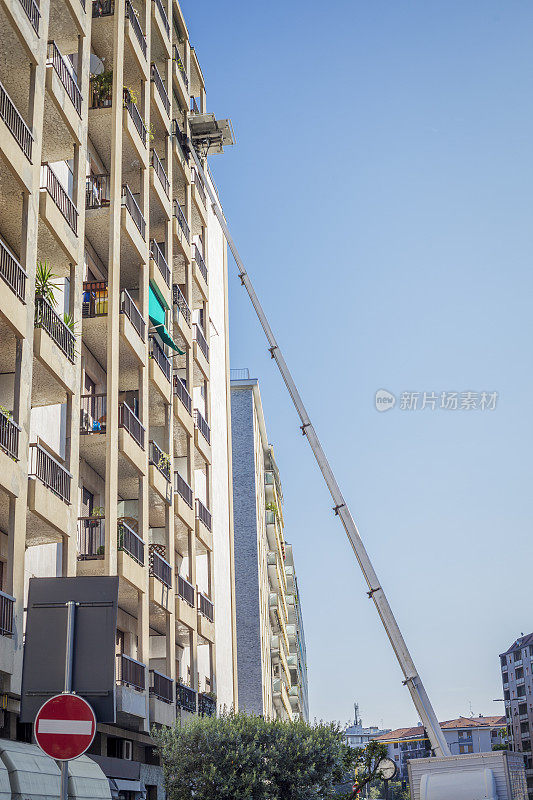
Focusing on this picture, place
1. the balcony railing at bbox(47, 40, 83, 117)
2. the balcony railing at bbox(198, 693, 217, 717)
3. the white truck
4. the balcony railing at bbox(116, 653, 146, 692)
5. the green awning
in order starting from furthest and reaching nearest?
1. the balcony railing at bbox(198, 693, 217, 717)
2. the green awning
3. the balcony railing at bbox(116, 653, 146, 692)
4. the balcony railing at bbox(47, 40, 83, 117)
5. the white truck

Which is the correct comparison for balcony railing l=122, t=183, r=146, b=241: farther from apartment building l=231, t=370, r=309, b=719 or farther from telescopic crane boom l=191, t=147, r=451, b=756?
apartment building l=231, t=370, r=309, b=719

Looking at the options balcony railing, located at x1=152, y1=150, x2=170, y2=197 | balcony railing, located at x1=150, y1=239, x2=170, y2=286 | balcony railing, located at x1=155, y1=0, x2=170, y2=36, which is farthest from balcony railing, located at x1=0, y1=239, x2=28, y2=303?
balcony railing, located at x1=155, y1=0, x2=170, y2=36

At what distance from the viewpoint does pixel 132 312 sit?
82.9ft

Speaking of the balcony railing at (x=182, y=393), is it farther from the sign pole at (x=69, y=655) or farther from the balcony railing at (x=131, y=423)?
the sign pole at (x=69, y=655)

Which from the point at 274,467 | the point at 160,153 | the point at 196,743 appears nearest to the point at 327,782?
the point at 196,743

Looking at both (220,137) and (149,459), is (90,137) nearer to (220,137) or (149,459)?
(149,459)

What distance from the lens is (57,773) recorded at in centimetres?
1534

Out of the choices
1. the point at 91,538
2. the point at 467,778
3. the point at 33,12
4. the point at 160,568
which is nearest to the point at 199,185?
the point at 160,568

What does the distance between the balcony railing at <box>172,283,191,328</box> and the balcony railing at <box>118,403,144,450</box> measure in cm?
782

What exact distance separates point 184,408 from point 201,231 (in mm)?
10979

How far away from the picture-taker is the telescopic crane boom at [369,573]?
23.6 meters

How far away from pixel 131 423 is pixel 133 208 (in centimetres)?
615

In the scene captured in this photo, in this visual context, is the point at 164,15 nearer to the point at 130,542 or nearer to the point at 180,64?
the point at 180,64

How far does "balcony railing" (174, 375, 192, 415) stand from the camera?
30.9 m
